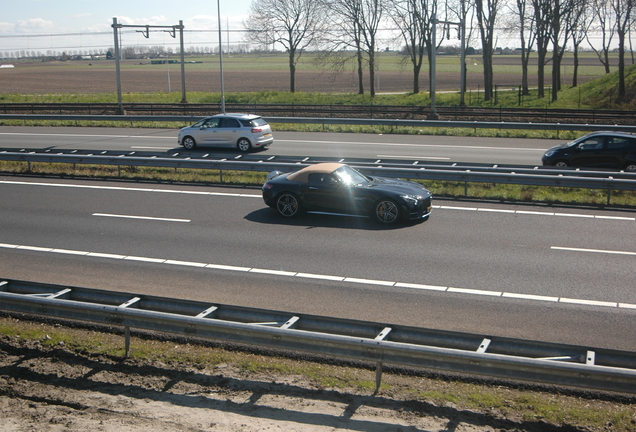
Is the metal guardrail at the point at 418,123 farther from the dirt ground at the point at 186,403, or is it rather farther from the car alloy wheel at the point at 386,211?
the dirt ground at the point at 186,403

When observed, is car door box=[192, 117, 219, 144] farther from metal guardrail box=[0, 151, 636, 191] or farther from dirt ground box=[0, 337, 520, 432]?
dirt ground box=[0, 337, 520, 432]

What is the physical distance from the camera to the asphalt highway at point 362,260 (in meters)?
8.70

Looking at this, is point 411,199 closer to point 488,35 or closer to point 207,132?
point 207,132

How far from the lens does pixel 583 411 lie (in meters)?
6.06

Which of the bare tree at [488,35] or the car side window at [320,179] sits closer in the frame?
the car side window at [320,179]

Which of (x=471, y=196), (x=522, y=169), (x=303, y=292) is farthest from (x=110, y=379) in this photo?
(x=522, y=169)

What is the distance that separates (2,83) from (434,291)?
82.6m

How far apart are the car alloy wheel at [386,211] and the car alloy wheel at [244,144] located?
1249 cm

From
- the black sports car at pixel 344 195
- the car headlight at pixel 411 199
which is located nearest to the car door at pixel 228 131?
the black sports car at pixel 344 195

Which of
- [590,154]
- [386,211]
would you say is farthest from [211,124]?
[590,154]

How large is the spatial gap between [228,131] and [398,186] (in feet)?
42.4

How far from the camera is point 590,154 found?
18797 millimetres

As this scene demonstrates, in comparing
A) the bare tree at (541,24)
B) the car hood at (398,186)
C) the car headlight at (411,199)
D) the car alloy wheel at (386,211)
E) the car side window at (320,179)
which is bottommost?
the car alloy wheel at (386,211)

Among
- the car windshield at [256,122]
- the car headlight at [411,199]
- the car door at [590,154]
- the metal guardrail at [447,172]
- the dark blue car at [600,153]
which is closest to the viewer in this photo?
the car headlight at [411,199]
